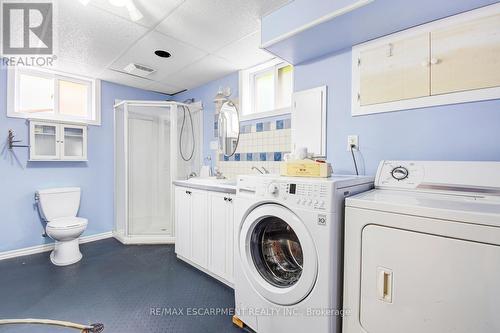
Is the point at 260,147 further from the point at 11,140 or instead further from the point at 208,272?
the point at 11,140

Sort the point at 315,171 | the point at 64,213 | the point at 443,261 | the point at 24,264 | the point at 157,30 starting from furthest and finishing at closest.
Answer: the point at 64,213
the point at 24,264
the point at 157,30
the point at 315,171
the point at 443,261

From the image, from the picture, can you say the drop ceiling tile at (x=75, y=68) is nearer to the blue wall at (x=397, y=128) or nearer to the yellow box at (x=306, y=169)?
the blue wall at (x=397, y=128)

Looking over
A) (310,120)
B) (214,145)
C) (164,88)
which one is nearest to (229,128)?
(214,145)

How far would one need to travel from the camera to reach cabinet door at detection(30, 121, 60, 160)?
2484 millimetres

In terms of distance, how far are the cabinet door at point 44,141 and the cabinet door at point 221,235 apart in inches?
80.7

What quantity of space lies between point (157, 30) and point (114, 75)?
1337 mm

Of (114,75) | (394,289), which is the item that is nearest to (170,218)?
(114,75)

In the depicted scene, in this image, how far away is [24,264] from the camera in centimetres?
227

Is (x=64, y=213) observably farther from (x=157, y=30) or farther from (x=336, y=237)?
(x=336, y=237)

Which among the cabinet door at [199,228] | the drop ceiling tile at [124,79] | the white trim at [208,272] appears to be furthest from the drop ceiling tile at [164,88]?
the white trim at [208,272]

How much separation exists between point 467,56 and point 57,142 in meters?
3.68

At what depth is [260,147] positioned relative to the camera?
2410mm

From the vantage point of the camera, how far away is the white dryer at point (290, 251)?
1036 millimetres

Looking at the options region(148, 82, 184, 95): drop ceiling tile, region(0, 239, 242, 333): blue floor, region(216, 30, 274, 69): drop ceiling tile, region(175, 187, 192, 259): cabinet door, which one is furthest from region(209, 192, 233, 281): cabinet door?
region(148, 82, 184, 95): drop ceiling tile
